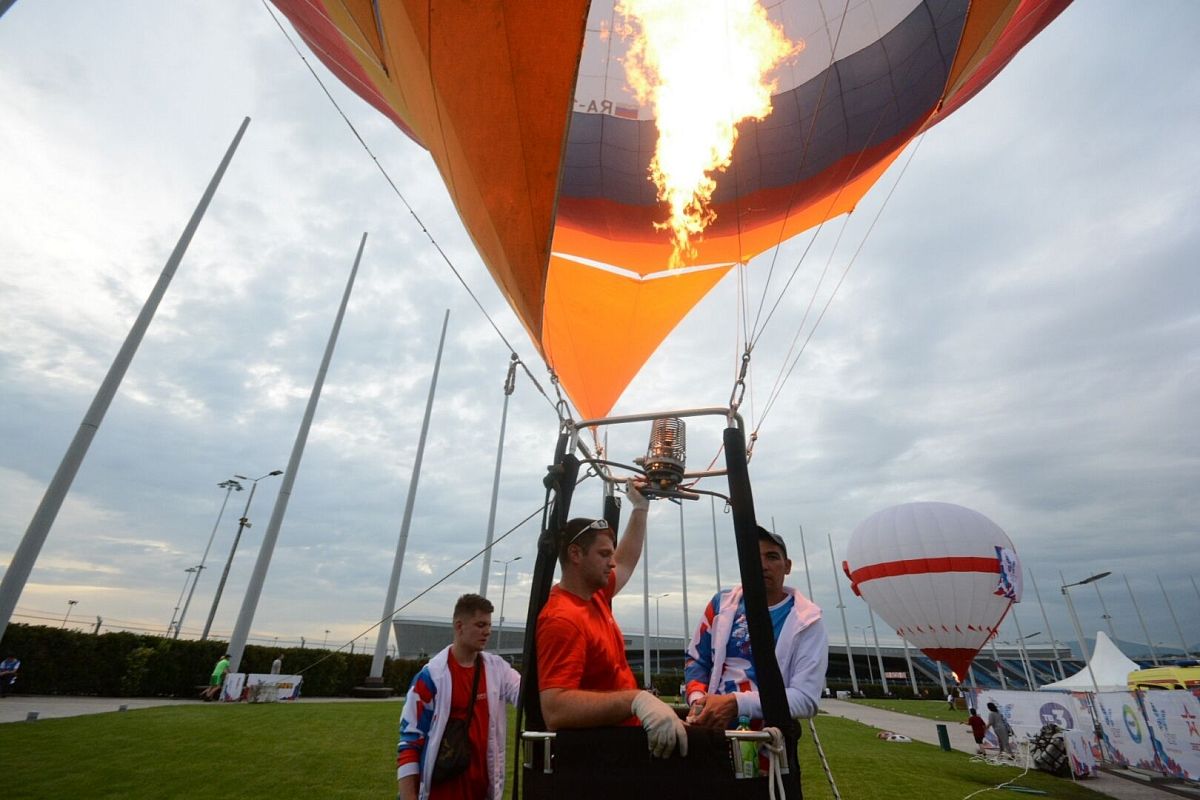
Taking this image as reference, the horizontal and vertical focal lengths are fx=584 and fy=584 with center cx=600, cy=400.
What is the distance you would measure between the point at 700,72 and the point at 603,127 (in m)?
1.39

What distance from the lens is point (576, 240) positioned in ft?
27.0

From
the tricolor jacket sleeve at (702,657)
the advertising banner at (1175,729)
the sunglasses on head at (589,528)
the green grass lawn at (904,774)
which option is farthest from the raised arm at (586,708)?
the advertising banner at (1175,729)

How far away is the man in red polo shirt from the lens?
1.70 m

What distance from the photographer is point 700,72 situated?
6.64m

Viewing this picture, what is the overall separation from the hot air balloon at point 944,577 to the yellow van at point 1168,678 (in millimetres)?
12413

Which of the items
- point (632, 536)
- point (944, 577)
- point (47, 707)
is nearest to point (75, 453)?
point (47, 707)

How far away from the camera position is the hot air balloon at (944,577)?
14.0 m

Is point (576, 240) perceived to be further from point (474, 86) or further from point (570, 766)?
point (570, 766)

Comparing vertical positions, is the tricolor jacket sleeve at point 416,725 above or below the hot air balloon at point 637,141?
below

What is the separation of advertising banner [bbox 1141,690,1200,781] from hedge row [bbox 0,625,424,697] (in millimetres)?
17563

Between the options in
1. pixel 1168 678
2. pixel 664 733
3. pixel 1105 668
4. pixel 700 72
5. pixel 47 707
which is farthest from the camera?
pixel 1105 668

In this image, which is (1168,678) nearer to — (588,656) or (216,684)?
(588,656)

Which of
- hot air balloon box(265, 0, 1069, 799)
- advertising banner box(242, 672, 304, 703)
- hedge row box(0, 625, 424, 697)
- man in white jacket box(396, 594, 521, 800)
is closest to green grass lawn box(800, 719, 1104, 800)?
man in white jacket box(396, 594, 521, 800)

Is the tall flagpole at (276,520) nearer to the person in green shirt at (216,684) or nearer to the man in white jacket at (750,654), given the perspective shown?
the person in green shirt at (216,684)
